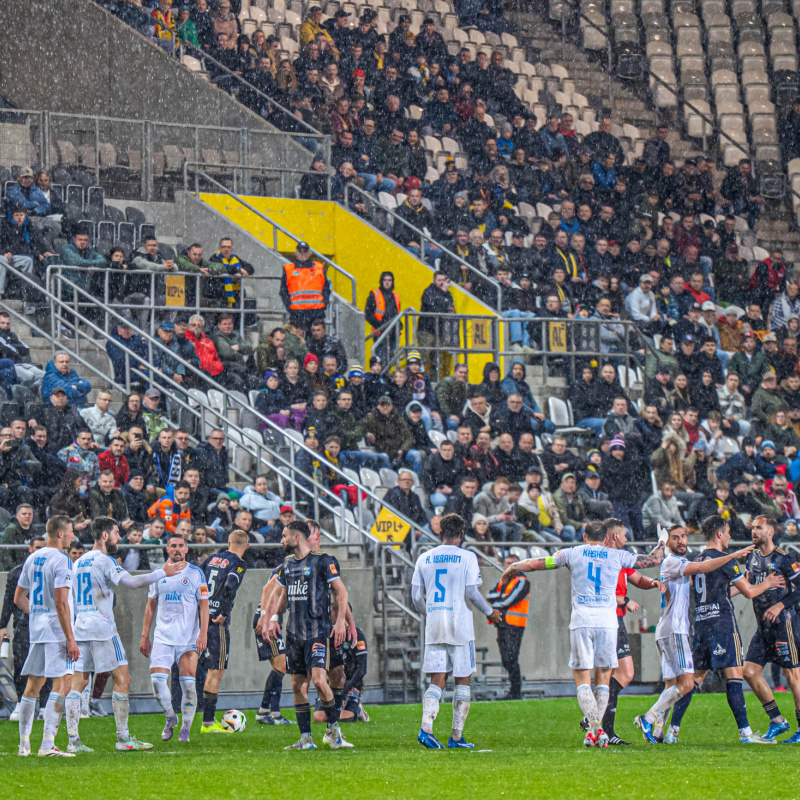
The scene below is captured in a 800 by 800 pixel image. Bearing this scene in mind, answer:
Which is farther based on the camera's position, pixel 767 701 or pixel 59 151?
pixel 59 151

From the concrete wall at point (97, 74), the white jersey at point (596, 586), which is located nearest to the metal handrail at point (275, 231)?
the concrete wall at point (97, 74)

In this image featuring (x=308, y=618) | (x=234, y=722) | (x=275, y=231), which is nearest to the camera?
(x=308, y=618)

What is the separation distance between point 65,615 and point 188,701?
1942 millimetres

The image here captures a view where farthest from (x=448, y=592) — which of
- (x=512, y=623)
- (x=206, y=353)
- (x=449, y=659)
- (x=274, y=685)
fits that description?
(x=206, y=353)

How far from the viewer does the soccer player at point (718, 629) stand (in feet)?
38.4

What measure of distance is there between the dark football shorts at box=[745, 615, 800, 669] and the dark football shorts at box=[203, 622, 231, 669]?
4532 millimetres

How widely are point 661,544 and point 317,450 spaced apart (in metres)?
7.87

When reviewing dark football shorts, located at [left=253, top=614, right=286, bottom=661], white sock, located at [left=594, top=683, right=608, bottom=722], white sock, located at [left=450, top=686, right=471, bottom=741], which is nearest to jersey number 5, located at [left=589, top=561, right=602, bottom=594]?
white sock, located at [left=594, top=683, right=608, bottom=722]

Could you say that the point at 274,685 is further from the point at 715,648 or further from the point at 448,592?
the point at 715,648

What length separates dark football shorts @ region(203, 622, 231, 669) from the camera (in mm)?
13289

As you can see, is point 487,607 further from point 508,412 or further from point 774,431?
point 774,431

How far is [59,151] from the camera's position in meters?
23.3

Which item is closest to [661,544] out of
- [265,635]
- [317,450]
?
[265,635]

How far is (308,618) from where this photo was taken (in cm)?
1146
